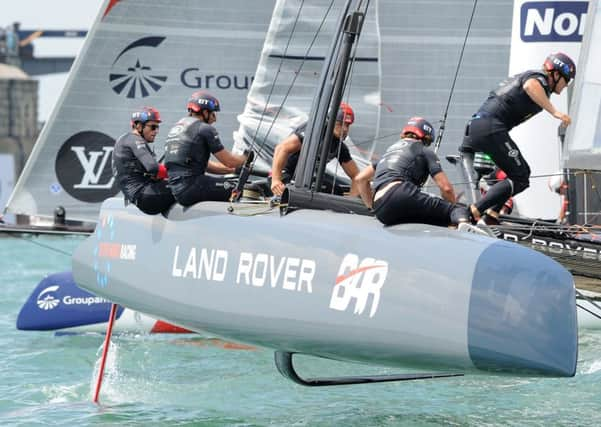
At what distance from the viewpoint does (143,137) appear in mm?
7414

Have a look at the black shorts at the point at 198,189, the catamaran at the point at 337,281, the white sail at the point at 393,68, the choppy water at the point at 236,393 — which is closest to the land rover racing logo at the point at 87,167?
the white sail at the point at 393,68

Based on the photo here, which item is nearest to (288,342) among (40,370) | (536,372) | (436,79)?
(536,372)

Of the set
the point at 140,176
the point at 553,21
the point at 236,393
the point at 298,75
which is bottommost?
the point at 236,393

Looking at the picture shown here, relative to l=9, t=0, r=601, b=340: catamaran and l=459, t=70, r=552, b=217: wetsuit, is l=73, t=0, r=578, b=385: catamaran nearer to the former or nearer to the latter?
l=459, t=70, r=552, b=217: wetsuit

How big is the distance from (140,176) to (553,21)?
3.98 meters

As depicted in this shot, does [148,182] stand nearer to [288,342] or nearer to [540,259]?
[288,342]

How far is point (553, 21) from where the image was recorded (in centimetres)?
977

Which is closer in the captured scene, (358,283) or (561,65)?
(358,283)

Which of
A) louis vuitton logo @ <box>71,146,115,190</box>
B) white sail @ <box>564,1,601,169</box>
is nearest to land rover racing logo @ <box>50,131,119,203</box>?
louis vuitton logo @ <box>71,146,115,190</box>

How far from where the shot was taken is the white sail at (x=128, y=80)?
451 inches

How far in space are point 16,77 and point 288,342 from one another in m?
39.3

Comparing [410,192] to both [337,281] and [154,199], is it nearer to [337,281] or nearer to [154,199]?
[337,281]

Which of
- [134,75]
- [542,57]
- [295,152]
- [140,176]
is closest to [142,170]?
[140,176]

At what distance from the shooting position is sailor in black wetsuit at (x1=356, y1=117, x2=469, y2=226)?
580cm
